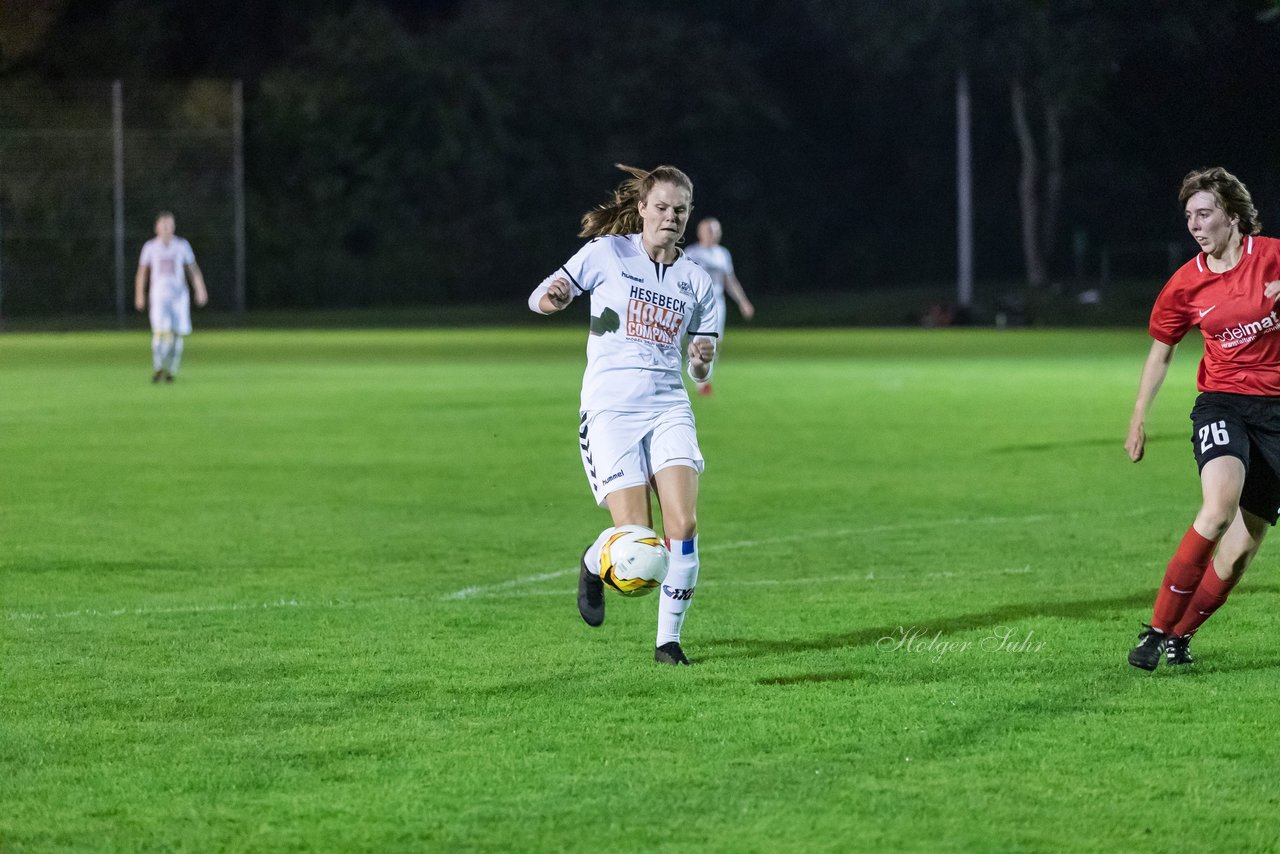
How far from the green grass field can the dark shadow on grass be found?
0.03m

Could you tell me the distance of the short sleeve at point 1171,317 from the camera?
7.45 m

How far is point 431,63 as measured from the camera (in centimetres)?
6062

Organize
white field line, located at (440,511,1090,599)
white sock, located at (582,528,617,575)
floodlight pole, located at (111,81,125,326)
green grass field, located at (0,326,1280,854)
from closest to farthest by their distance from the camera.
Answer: green grass field, located at (0,326,1280,854) → white sock, located at (582,528,617,575) → white field line, located at (440,511,1090,599) → floodlight pole, located at (111,81,125,326)

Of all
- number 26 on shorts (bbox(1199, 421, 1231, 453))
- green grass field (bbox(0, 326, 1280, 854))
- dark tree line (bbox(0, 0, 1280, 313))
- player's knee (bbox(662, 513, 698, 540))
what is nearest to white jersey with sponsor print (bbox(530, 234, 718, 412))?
player's knee (bbox(662, 513, 698, 540))

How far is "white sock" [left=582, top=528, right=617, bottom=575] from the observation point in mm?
7340

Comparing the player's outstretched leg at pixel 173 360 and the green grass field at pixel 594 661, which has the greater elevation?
the green grass field at pixel 594 661

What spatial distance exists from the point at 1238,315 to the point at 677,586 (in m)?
2.39

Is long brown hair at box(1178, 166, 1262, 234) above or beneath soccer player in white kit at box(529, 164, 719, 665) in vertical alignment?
above

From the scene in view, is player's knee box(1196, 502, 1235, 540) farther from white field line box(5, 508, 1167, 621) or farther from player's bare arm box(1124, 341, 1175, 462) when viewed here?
white field line box(5, 508, 1167, 621)

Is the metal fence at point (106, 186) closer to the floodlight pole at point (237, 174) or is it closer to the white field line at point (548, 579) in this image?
the floodlight pole at point (237, 174)

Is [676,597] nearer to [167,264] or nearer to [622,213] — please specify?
[622,213]

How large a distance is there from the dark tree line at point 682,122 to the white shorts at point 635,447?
46.0m

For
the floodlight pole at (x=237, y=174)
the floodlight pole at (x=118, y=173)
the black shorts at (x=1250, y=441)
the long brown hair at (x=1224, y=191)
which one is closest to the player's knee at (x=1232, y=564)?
the black shorts at (x=1250, y=441)

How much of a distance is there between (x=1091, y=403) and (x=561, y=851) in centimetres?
1832
